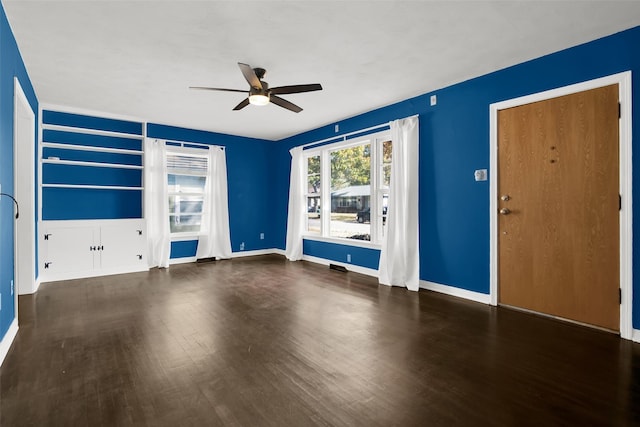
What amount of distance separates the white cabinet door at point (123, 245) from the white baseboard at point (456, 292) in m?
4.58

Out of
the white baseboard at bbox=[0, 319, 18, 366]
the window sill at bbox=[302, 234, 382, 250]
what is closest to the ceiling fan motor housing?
the window sill at bbox=[302, 234, 382, 250]

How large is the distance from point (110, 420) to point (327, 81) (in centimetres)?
367

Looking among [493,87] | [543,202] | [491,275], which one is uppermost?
[493,87]

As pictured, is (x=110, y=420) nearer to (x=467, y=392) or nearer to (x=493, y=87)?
(x=467, y=392)

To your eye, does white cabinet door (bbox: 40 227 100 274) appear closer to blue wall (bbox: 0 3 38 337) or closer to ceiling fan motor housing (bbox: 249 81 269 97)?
blue wall (bbox: 0 3 38 337)

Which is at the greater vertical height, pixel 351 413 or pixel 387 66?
pixel 387 66

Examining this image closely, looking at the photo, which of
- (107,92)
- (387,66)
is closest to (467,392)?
(387,66)

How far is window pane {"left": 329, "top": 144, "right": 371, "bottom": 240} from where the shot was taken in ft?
17.7

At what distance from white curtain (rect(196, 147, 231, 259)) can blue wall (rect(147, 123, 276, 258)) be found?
0.27m

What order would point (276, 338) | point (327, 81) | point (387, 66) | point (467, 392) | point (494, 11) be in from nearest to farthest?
point (467, 392), point (494, 11), point (276, 338), point (387, 66), point (327, 81)

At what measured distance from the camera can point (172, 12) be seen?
8.28 feet

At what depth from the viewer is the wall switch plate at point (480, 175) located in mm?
3766

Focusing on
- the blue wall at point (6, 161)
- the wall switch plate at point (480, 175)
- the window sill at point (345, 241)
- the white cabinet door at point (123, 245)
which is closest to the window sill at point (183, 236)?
the white cabinet door at point (123, 245)

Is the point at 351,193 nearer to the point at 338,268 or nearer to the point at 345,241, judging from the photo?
the point at 345,241
